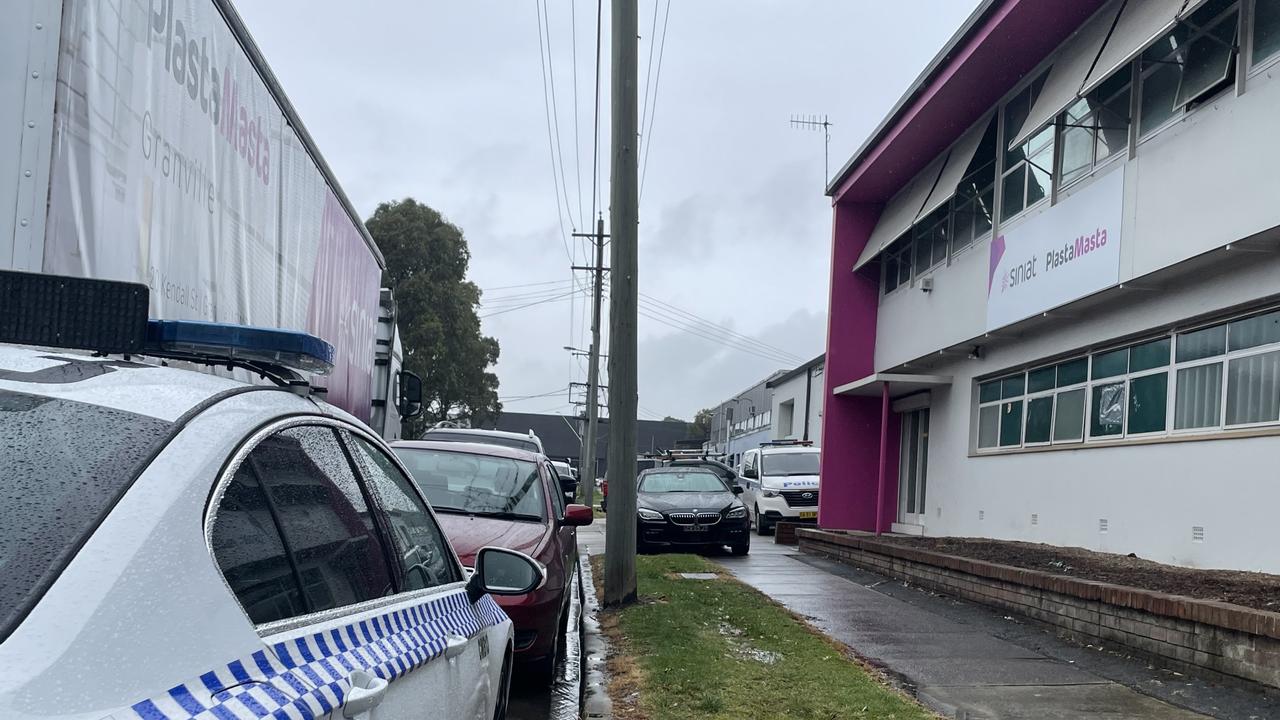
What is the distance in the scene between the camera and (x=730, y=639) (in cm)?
912

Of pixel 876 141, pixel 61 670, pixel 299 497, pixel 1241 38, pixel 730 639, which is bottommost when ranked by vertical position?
pixel 730 639

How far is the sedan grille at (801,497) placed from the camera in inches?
1011

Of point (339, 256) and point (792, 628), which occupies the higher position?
point (339, 256)

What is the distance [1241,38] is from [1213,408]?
11.4 feet

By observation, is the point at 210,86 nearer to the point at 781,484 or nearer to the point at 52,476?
the point at 52,476

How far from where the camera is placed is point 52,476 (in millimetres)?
1874

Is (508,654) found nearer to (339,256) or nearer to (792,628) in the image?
(792,628)

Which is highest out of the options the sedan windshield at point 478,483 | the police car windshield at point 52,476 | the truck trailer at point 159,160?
the truck trailer at point 159,160

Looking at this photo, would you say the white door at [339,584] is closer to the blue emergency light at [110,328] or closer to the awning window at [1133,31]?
the blue emergency light at [110,328]

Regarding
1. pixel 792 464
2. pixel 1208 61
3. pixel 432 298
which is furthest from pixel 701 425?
pixel 1208 61

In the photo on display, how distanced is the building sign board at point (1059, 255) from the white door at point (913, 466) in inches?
214

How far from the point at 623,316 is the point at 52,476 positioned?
975 cm

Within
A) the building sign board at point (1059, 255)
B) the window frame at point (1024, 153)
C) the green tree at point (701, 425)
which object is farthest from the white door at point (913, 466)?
the green tree at point (701, 425)

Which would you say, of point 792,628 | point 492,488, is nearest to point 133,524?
point 492,488
